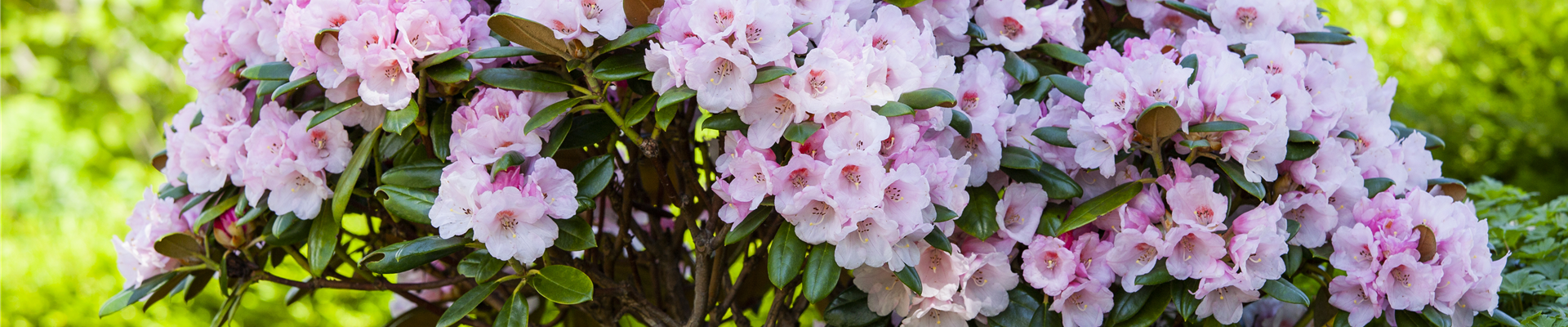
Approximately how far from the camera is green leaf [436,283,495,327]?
1.11 metres

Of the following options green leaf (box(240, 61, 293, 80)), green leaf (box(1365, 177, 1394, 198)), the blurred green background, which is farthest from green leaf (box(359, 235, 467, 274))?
the blurred green background

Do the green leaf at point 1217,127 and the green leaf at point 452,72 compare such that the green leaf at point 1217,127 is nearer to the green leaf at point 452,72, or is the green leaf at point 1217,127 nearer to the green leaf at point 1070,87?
the green leaf at point 1070,87

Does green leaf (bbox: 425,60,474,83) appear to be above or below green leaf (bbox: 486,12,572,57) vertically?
below

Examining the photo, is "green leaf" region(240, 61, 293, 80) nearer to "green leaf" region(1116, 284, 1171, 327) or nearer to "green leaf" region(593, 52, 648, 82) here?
"green leaf" region(593, 52, 648, 82)

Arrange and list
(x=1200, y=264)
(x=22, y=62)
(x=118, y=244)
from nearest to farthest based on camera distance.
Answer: (x=1200, y=264)
(x=118, y=244)
(x=22, y=62)

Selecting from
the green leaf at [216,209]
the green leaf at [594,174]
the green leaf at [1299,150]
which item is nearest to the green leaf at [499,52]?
the green leaf at [594,174]

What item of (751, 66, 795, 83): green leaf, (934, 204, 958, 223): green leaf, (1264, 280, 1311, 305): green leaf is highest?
(751, 66, 795, 83): green leaf

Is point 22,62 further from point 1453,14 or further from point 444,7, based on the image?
point 1453,14

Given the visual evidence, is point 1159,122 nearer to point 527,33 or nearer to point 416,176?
point 527,33

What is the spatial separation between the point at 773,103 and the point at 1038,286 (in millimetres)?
385

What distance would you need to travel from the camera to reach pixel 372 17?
989 mm

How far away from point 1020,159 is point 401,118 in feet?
2.08

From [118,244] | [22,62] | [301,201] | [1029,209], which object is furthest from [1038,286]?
[22,62]

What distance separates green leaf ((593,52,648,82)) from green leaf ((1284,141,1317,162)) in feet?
2.28
